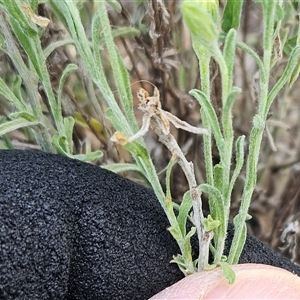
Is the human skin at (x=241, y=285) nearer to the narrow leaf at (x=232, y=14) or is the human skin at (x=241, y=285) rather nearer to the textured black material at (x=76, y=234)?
the textured black material at (x=76, y=234)

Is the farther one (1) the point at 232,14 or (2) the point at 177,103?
(2) the point at 177,103

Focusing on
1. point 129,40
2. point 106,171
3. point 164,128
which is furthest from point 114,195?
point 129,40

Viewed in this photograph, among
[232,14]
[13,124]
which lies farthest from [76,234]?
[232,14]

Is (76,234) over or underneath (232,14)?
underneath

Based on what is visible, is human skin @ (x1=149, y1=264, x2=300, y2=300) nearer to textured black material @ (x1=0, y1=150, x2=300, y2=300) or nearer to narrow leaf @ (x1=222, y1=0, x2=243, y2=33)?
textured black material @ (x1=0, y1=150, x2=300, y2=300)

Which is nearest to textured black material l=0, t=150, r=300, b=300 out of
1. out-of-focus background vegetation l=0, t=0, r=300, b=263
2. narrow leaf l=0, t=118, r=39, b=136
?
narrow leaf l=0, t=118, r=39, b=136

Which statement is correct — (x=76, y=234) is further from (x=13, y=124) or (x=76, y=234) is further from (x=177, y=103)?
(x=177, y=103)
